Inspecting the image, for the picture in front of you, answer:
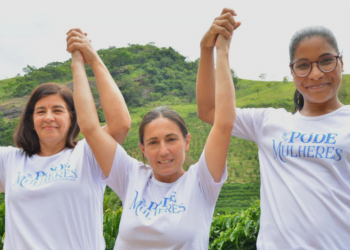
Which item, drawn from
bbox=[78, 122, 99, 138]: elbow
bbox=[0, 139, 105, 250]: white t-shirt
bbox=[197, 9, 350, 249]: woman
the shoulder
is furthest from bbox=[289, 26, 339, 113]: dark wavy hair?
the shoulder

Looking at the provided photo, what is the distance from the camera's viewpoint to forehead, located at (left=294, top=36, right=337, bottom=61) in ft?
5.74

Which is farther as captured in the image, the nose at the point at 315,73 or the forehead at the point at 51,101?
the forehead at the point at 51,101

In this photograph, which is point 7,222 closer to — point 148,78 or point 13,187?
point 13,187

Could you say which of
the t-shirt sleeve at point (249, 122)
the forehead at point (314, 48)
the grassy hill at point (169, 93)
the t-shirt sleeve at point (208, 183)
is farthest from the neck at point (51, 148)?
the grassy hill at point (169, 93)

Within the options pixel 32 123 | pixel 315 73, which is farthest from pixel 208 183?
pixel 32 123

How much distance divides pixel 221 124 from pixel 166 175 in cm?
36

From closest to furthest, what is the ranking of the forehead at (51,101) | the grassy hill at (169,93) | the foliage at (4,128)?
the forehead at (51,101) → the foliage at (4,128) → the grassy hill at (169,93)

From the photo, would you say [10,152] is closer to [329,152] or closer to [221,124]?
[221,124]

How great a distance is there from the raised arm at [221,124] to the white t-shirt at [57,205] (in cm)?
63

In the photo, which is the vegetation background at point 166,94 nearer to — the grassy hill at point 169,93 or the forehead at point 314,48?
the grassy hill at point 169,93

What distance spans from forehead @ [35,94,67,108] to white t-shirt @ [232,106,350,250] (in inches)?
43.2

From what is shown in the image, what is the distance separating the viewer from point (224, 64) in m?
1.85

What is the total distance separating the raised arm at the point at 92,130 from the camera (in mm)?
1923

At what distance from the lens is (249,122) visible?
6.46 feet
